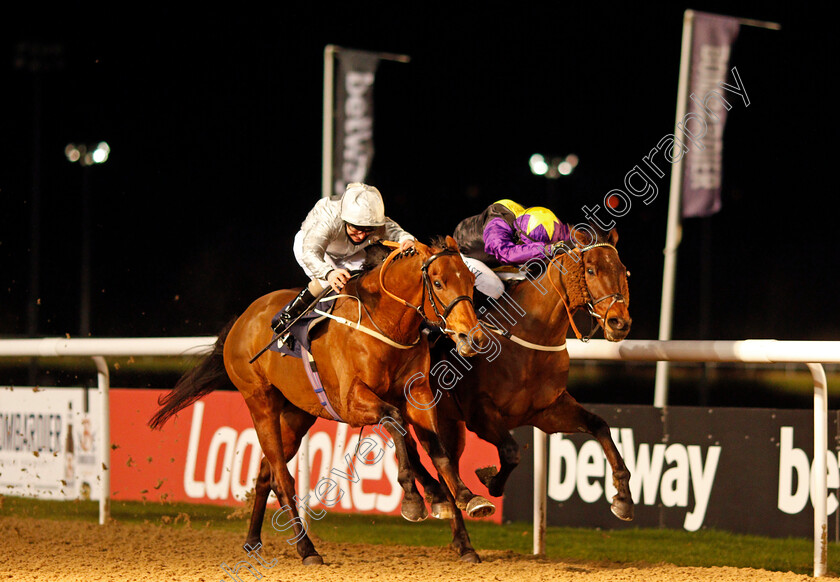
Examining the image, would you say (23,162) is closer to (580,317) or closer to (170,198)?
(170,198)

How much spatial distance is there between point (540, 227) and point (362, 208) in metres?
0.94

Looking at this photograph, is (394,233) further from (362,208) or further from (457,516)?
(457,516)

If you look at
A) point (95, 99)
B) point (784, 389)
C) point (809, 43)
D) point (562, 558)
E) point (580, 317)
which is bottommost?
point (784, 389)

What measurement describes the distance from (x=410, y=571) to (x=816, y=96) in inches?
963

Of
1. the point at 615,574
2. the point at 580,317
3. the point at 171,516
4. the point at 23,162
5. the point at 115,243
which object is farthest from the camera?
the point at 115,243

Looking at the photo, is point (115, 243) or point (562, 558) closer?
point (562, 558)

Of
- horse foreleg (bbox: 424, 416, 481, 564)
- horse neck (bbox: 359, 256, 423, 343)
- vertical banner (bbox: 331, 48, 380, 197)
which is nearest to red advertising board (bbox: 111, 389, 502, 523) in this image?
horse foreleg (bbox: 424, 416, 481, 564)

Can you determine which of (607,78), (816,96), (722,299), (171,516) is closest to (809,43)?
(816,96)

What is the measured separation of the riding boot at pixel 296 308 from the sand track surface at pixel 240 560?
1197 mm

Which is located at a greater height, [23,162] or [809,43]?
[809,43]

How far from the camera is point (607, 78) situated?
32.9 metres

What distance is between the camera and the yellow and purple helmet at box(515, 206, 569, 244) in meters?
5.02

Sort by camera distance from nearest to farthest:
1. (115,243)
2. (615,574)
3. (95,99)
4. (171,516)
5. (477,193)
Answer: (615,574), (171,516), (95,99), (115,243), (477,193)

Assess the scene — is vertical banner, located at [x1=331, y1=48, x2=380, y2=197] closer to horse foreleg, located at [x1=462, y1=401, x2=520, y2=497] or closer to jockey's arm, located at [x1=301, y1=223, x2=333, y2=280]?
jockey's arm, located at [x1=301, y1=223, x2=333, y2=280]
